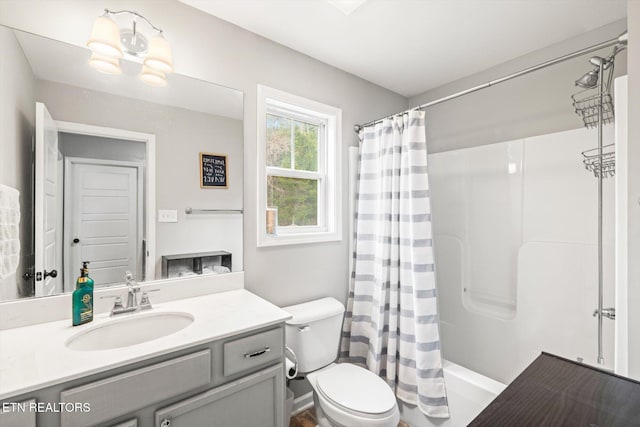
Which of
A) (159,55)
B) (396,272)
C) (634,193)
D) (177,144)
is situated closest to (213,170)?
(177,144)

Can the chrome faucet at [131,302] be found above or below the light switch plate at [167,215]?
below

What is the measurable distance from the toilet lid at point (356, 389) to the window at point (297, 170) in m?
0.83

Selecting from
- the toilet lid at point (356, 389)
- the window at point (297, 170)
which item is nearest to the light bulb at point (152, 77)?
the window at point (297, 170)

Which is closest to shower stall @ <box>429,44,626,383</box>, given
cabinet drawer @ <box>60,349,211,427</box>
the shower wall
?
the shower wall

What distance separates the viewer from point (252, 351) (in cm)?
118

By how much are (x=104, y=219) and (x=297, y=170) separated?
1191mm

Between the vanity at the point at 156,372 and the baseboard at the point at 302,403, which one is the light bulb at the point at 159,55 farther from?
the baseboard at the point at 302,403

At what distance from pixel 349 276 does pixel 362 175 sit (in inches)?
31.2

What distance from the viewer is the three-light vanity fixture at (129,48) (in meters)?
1.28

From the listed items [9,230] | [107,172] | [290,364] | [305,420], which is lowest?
[305,420]

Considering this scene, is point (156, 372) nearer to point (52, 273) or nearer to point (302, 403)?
point (52, 273)

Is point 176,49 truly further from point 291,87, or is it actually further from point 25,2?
point 291,87

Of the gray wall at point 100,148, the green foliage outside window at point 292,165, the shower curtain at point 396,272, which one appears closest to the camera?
the gray wall at point 100,148

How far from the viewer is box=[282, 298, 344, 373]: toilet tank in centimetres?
168
